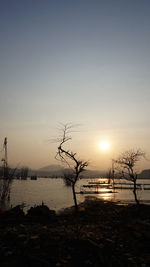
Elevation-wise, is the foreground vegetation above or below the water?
above

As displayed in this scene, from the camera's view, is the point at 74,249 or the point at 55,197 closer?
the point at 74,249

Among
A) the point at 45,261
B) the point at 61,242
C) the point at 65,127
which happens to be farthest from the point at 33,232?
the point at 65,127

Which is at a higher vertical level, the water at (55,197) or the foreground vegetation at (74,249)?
the foreground vegetation at (74,249)

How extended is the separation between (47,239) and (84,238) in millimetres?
1866

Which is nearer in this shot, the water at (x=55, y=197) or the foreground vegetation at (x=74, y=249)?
the foreground vegetation at (x=74, y=249)

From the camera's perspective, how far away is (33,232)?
1005 cm

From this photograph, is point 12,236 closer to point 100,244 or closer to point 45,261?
point 45,261

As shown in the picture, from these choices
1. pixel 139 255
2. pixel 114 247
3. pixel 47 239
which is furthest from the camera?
pixel 47 239

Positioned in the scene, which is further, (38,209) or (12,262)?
(38,209)

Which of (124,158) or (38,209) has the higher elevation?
(124,158)

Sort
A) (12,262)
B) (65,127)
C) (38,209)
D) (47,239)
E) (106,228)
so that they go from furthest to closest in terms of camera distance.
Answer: (38,209), (65,127), (106,228), (47,239), (12,262)

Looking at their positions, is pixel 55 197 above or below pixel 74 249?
below

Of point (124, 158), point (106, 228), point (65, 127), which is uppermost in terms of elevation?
point (65, 127)

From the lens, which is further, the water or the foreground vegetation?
the water
